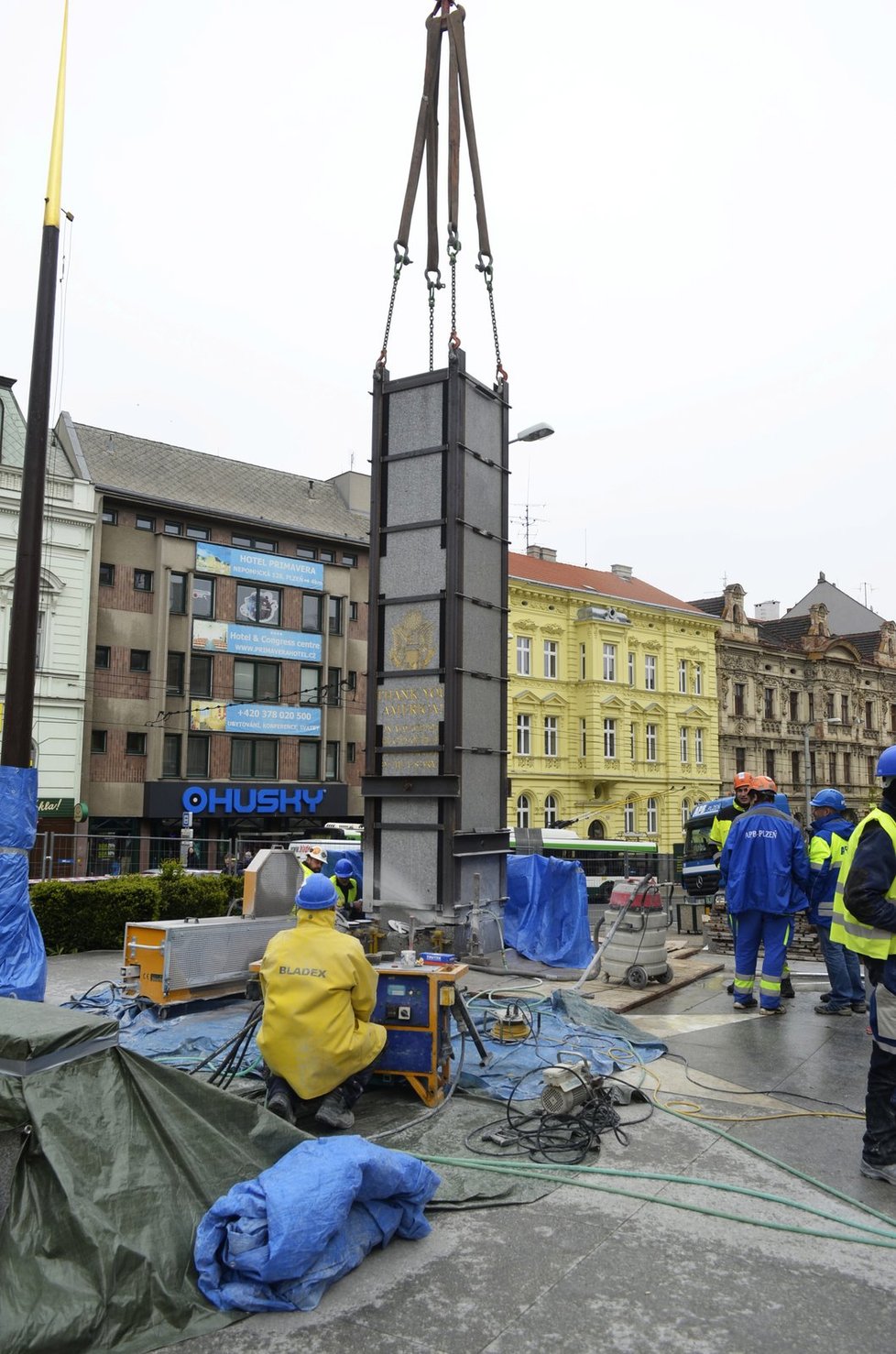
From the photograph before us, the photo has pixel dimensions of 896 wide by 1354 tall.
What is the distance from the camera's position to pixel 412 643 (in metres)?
12.4

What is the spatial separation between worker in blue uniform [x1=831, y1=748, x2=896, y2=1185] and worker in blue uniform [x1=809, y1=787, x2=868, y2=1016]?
3.67 metres

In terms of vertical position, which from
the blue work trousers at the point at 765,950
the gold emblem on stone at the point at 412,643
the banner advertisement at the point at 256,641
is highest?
the banner advertisement at the point at 256,641

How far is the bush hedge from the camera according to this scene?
14.0 metres

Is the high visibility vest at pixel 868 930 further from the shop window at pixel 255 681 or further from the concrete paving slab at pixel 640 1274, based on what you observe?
the shop window at pixel 255 681

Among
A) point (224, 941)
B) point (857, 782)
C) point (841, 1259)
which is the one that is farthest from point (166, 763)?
point (857, 782)

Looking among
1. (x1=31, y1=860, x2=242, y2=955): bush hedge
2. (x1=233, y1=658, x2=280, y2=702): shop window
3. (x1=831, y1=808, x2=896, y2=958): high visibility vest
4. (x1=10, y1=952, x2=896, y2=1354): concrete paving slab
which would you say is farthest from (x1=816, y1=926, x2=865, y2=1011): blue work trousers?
(x1=233, y1=658, x2=280, y2=702): shop window

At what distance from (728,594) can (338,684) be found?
2348 centimetres

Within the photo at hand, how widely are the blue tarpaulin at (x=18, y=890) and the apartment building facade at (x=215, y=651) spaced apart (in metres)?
21.3

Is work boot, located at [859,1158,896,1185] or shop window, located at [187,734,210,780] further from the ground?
shop window, located at [187,734,210,780]

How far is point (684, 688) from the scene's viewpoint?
49688 mm

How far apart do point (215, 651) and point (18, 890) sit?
1052 inches

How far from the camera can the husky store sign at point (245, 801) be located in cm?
3378

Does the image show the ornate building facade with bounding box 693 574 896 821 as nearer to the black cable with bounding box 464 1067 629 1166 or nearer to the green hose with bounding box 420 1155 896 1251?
the black cable with bounding box 464 1067 629 1166

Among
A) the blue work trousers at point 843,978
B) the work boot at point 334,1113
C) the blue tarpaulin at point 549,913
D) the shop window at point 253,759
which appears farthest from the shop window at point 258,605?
the work boot at point 334,1113
